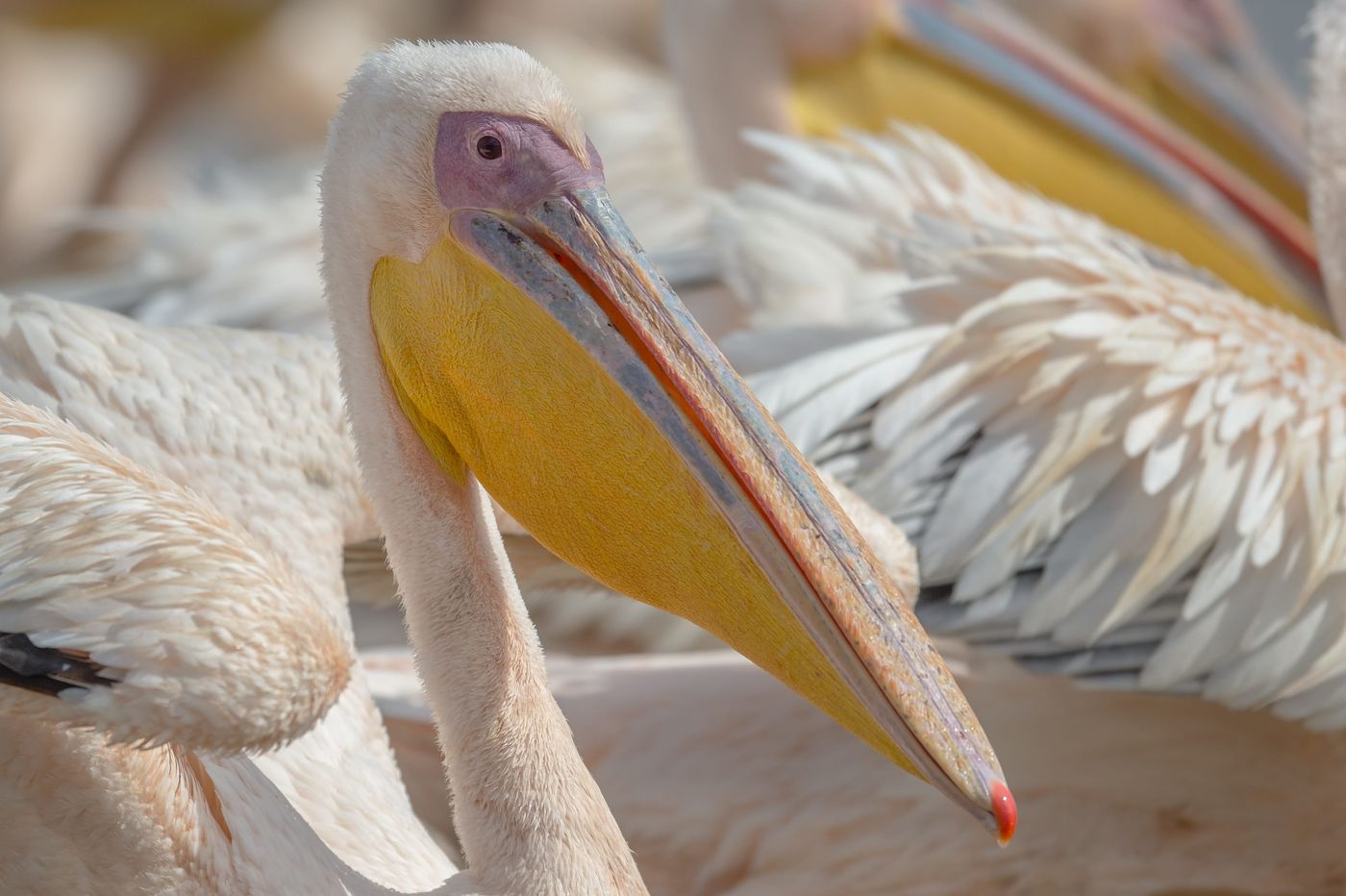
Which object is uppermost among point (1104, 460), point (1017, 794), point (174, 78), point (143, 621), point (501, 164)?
point (501, 164)

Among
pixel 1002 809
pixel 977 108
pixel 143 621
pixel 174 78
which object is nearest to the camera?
pixel 143 621

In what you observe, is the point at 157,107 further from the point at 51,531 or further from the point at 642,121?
the point at 51,531

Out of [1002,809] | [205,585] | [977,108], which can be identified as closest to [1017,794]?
[1002,809]

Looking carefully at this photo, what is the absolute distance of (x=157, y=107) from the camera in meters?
4.51

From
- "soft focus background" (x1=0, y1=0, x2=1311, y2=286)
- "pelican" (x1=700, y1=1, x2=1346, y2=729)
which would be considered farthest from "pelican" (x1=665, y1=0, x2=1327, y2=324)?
"soft focus background" (x1=0, y1=0, x2=1311, y2=286)

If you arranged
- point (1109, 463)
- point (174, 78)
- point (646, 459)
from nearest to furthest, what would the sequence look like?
point (646, 459) → point (1109, 463) → point (174, 78)

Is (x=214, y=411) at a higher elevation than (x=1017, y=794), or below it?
higher

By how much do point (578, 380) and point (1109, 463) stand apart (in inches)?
34.6

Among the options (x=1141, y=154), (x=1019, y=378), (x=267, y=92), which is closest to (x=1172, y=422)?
(x=1019, y=378)

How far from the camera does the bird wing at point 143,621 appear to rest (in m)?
1.16

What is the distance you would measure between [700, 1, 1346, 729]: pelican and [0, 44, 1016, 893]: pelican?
68 cm

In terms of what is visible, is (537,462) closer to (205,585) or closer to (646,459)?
(646,459)

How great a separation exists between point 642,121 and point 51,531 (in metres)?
2.43

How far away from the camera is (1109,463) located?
2102 millimetres
